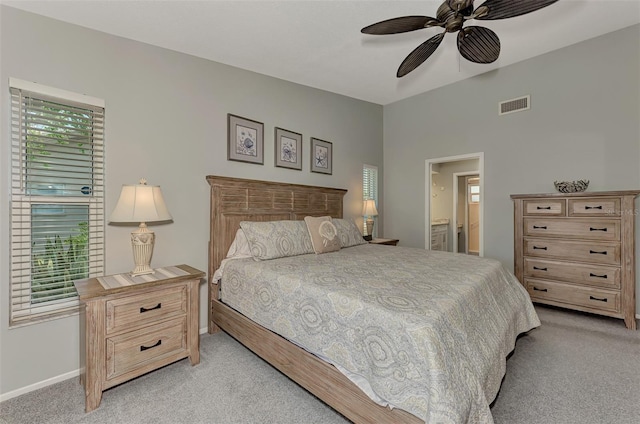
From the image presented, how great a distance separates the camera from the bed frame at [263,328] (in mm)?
1452

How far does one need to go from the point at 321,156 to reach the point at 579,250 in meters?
3.09

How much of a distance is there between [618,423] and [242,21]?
3722 mm

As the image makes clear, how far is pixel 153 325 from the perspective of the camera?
79.4 inches

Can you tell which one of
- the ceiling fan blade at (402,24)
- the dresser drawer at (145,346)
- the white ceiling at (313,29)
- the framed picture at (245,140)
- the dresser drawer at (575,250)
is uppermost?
the white ceiling at (313,29)

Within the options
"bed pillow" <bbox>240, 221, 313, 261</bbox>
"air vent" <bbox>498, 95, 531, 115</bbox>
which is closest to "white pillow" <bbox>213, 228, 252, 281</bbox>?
"bed pillow" <bbox>240, 221, 313, 261</bbox>

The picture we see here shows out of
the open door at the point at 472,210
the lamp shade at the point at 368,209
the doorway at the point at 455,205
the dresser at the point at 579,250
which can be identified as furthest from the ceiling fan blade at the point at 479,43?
the open door at the point at 472,210

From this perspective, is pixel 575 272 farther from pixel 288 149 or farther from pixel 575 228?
pixel 288 149

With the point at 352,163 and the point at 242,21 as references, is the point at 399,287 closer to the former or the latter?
the point at 242,21

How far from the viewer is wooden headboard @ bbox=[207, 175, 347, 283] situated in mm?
2850

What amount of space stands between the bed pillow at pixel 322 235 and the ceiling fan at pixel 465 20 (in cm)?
173

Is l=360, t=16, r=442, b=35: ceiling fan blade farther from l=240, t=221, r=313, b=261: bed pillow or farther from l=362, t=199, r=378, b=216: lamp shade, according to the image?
l=362, t=199, r=378, b=216: lamp shade

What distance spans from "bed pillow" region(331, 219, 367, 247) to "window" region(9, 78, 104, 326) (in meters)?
2.27

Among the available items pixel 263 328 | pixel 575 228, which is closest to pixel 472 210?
pixel 575 228

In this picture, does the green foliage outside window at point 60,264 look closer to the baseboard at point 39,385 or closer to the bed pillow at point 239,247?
the baseboard at point 39,385
